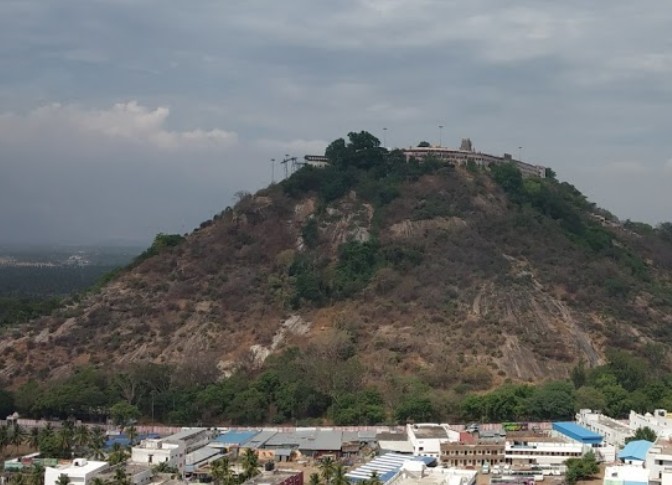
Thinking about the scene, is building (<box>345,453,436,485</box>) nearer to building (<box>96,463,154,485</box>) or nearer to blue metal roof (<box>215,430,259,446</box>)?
blue metal roof (<box>215,430,259,446</box>)

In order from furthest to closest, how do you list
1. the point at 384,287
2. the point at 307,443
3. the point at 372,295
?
the point at 384,287 < the point at 372,295 < the point at 307,443

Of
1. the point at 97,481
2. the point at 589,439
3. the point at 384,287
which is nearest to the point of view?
the point at 97,481

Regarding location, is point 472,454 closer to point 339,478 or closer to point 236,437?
point 339,478

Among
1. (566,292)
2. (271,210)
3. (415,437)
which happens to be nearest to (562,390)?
(415,437)

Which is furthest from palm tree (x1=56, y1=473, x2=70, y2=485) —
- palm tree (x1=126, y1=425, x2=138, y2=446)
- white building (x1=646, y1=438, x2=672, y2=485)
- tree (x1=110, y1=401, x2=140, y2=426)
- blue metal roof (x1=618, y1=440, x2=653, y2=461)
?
blue metal roof (x1=618, y1=440, x2=653, y2=461)

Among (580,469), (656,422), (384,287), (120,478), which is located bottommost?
(580,469)

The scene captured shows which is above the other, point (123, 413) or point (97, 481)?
point (97, 481)

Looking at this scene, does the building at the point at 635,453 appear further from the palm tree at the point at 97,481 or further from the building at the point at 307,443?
the palm tree at the point at 97,481

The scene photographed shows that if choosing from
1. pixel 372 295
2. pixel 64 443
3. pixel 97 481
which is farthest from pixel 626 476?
pixel 372 295
